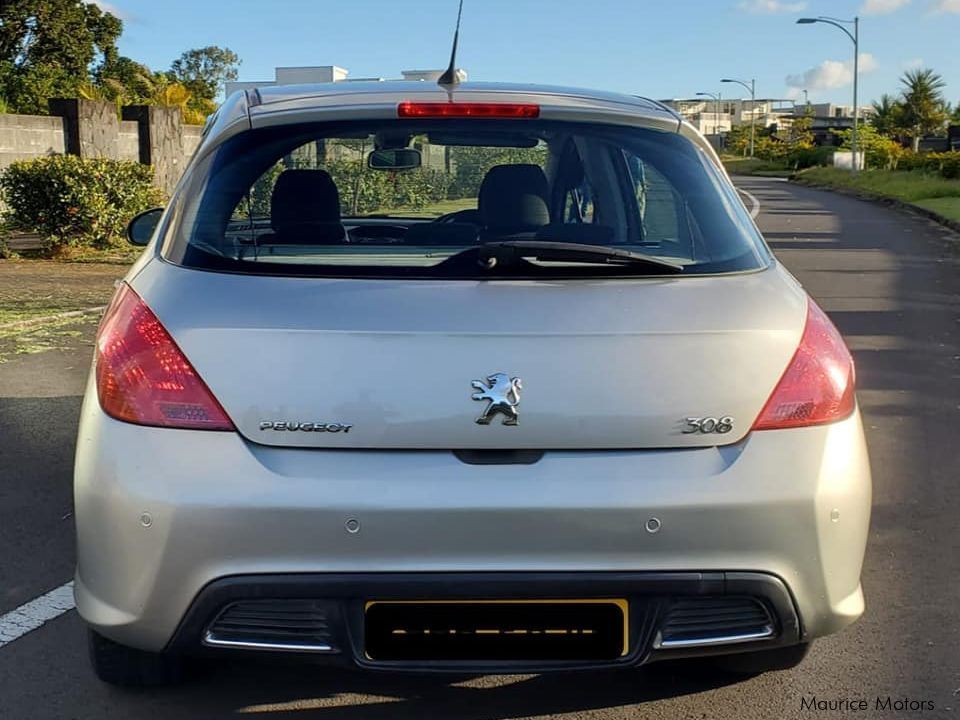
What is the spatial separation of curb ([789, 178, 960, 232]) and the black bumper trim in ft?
69.1

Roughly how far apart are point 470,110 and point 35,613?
6.81ft

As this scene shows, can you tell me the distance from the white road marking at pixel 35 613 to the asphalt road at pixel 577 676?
40 mm

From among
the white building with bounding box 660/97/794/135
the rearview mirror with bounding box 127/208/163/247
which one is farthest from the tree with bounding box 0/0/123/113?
the white building with bounding box 660/97/794/135

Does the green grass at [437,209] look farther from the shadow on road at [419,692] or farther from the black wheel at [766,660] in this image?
the black wheel at [766,660]

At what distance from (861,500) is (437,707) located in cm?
122

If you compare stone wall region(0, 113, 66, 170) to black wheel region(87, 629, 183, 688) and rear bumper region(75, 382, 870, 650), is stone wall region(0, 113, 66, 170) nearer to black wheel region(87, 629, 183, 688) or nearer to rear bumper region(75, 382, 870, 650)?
black wheel region(87, 629, 183, 688)

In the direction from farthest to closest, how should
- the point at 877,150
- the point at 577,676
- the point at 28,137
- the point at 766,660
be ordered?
the point at 877,150 < the point at 28,137 < the point at 577,676 < the point at 766,660

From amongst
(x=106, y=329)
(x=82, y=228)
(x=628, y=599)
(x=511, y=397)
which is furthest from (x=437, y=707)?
(x=82, y=228)

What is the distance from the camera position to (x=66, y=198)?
13.7 m

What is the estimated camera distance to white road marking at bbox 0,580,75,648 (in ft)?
11.7

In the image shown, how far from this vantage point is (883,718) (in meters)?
3.12

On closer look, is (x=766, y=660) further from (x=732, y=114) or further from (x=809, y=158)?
(x=732, y=114)


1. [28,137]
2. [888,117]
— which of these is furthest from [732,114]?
[28,137]

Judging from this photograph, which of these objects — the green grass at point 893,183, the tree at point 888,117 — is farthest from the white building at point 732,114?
the green grass at point 893,183
